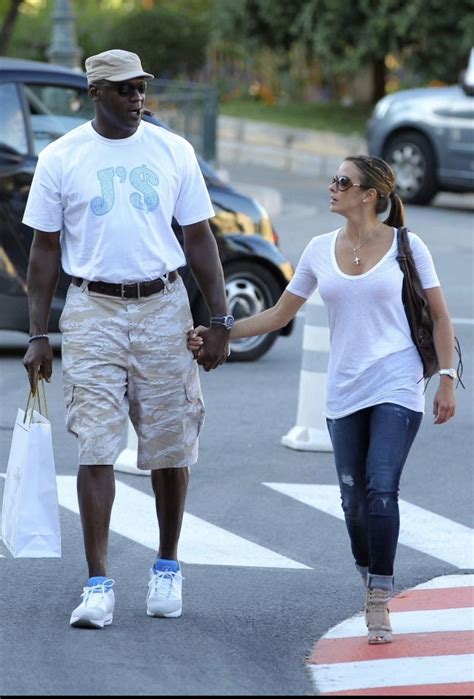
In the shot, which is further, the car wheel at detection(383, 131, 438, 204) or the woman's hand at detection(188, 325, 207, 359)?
the car wheel at detection(383, 131, 438, 204)

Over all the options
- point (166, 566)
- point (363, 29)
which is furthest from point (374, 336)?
point (363, 29)

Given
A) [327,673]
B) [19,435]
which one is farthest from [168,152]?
[327,673]

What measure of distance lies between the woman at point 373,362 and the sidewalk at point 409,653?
13cm

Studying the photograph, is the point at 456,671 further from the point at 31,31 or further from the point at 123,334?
the point at 31,31

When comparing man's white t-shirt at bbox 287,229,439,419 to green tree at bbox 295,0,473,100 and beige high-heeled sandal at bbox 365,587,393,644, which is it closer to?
beige high-heeled sandal at bbox 365,587,393,644

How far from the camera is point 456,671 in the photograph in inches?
209

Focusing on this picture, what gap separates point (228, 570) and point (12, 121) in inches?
192

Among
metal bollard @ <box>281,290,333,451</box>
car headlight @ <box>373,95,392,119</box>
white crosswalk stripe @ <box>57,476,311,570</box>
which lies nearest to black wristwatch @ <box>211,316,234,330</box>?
white crosswalk stripe @ <box>57,476,311,570</box>

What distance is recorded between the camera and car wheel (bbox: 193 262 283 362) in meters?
11.2

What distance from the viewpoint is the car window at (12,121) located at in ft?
34.7

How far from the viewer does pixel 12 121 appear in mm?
10672

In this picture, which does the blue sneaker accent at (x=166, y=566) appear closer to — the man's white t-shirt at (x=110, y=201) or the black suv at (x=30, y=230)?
the man's white t-shirt at (x=110, y=201)

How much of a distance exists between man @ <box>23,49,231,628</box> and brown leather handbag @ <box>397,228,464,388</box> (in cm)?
66

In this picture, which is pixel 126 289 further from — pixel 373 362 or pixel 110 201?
pixel 373 362
